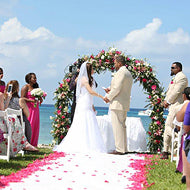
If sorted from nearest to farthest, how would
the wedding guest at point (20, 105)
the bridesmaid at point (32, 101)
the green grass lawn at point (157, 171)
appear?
the green grass lawn at point (157, 171) → the wedding guest at point (20, 105) → the bridesmaid at point (32, 101)

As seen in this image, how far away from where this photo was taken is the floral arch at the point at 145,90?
1099 cm

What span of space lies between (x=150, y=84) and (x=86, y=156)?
154 inches

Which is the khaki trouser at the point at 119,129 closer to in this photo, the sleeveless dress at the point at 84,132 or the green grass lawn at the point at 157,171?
the sleeveless dress at the point at 84,132

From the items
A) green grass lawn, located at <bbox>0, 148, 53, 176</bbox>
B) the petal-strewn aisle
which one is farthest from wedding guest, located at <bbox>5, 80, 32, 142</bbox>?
the petal-strewn aisle

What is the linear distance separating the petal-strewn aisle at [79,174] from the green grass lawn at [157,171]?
6.8 inches

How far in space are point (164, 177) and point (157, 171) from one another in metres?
0.51

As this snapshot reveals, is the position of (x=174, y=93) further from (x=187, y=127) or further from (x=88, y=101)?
(x=187, y=127)

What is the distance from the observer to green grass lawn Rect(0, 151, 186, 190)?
5.36 metres

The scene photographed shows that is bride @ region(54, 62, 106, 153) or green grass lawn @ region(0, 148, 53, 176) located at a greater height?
bride @ region(54, 62, 106, 153)

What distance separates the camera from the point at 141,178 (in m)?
5.81

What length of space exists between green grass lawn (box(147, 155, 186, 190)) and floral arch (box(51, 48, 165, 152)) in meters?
3.35

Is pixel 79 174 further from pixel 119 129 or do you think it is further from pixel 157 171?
pixel 119 129

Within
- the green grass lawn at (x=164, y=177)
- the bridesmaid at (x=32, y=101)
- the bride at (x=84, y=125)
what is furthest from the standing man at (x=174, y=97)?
the bridesmaid at (x=32, y=101)

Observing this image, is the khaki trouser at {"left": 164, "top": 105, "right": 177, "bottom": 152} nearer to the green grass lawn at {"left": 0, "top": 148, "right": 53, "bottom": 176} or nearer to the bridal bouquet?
the green grass lawn at {"left": 0, "top": 148, "right": 53, "bottom": 176}
